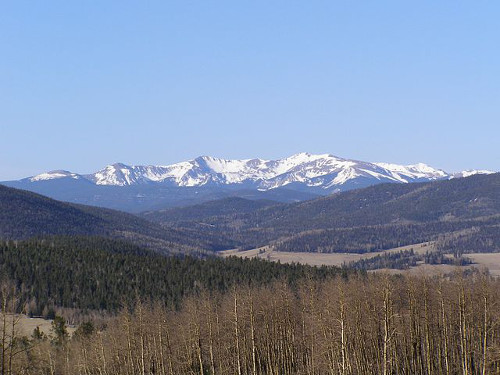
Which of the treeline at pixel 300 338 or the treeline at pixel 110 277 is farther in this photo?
the treeline at pixel 110 277

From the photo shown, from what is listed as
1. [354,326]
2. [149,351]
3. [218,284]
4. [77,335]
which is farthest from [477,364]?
[218,284]

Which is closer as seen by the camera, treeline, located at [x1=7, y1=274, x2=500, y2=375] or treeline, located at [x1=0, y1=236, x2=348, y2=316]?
treeline, located at [x1=7, y1=274, x2=500, y2=375]

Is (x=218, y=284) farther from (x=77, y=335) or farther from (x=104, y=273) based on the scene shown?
(x=77, y=335)

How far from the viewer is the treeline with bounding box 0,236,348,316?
171000mm

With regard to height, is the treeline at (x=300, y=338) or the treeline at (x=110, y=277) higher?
the treeline at (x=110, y=277)

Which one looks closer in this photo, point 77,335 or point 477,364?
point 477,364

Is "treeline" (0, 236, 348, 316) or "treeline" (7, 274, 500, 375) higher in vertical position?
"treeline" (0, 236, 348, 316)

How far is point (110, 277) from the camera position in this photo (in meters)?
186

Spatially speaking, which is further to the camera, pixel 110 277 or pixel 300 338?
pixel 110 277

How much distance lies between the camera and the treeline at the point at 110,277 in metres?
171

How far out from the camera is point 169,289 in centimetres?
17638

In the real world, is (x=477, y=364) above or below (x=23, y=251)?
below

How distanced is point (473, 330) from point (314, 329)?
21.2 m

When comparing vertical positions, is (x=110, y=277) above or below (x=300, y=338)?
above
